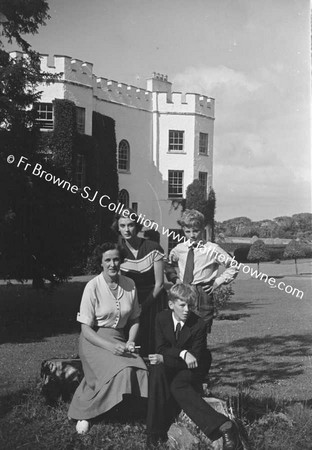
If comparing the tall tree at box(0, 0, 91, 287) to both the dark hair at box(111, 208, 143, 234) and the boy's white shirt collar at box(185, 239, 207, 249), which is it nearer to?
the dark hair at box(111, 208, 143, 234)

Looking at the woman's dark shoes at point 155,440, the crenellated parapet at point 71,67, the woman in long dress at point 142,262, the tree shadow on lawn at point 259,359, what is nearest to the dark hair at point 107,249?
the woman in long dress at point 142,262

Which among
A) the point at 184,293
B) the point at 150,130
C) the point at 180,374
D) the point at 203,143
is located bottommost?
the point at 180,374

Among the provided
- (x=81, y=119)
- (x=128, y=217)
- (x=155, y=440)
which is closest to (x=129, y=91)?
(x=81, y=119)

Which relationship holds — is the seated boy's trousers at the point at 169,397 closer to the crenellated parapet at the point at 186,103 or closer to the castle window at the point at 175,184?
the castle window at the point at 175,184

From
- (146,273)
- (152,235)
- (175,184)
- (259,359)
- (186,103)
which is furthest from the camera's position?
(259,359)

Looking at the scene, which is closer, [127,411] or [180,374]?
[180,374]

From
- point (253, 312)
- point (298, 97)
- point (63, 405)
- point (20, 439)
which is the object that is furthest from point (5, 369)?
point (253, 312)

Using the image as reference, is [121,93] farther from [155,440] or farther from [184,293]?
[155,440]
